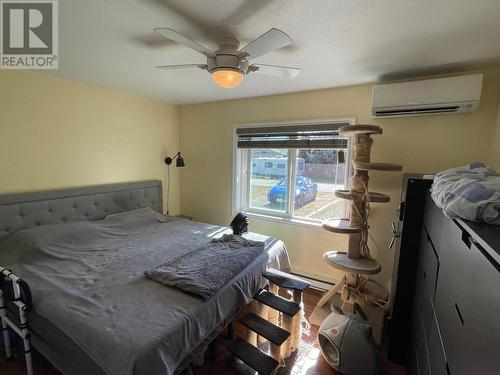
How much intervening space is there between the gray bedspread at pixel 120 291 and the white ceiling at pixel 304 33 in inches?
62.7

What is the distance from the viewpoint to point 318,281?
2801 millimetres

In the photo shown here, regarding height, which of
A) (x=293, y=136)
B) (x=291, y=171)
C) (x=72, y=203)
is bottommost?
(x=72, y=203)

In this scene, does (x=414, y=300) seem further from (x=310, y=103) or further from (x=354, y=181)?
(x=310, y=103)

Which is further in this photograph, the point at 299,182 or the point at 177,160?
the point at 177,160


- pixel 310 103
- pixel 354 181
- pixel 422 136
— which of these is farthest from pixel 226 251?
pixel 422 136

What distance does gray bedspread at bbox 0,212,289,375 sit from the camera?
112 centimetres

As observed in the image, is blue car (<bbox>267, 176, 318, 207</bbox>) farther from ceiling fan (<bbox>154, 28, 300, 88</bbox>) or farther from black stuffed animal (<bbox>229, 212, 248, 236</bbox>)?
ceiling fan (<bbox>154, 28, 300, 88</bbox>)

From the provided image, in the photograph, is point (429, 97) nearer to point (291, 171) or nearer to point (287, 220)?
point (291, 171)

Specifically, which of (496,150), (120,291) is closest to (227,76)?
(120,291)

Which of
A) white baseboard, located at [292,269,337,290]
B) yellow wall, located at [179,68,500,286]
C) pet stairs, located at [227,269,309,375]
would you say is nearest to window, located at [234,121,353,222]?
yellow wall, located at [179,68,500,286]

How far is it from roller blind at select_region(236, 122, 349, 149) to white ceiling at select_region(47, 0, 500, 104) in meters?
0.56

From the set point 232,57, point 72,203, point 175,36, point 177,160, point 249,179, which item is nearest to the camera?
point 175,36

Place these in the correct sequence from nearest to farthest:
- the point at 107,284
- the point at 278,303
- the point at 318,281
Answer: the point at 107,284
the point at 278,303
the point at 318,281

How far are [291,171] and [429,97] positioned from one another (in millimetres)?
1514
